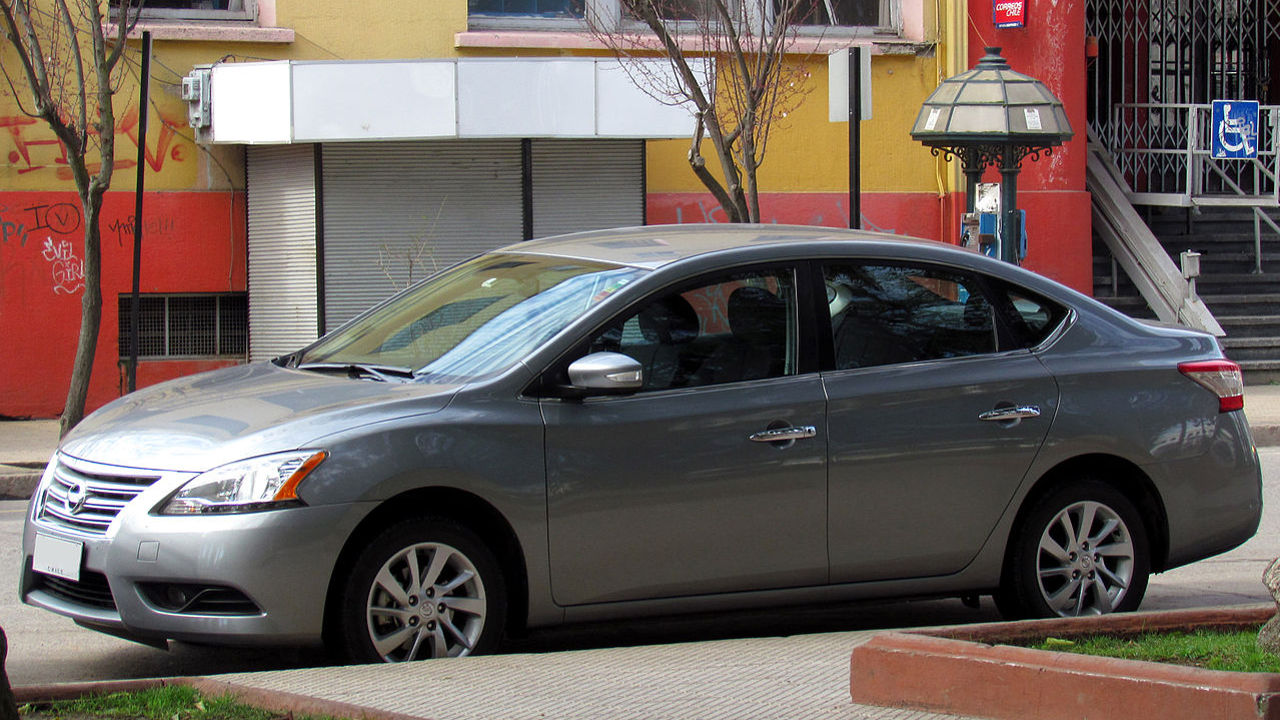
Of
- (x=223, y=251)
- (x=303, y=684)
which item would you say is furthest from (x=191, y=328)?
(x=303, y=684)

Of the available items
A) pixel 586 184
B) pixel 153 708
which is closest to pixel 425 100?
pixel 586 184

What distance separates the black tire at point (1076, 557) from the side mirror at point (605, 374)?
1.88m

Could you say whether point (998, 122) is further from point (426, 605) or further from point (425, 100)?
point (426, 605)

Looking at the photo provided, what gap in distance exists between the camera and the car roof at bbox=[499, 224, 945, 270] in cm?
615

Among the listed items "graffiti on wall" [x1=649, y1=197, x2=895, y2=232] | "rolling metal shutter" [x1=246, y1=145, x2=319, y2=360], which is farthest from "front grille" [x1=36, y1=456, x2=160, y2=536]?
"graffiti on wall" [x1=649, y1=197, x2=895, y2=232]

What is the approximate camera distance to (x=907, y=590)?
6.17m

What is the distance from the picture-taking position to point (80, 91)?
41.2 ft

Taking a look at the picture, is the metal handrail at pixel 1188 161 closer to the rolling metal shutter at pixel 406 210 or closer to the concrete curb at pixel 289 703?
the rolling metal shutter at pixel 406 210

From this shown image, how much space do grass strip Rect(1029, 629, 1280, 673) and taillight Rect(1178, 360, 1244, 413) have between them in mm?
1447

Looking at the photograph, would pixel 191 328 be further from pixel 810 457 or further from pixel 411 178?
pixel 810 457

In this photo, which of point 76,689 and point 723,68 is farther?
point 723,68

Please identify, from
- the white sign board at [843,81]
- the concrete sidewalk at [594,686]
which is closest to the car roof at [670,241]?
the concrete sidewalk at [594,686]

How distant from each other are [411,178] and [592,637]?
9164 mm

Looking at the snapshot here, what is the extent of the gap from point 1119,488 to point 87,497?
4111 millimetres
